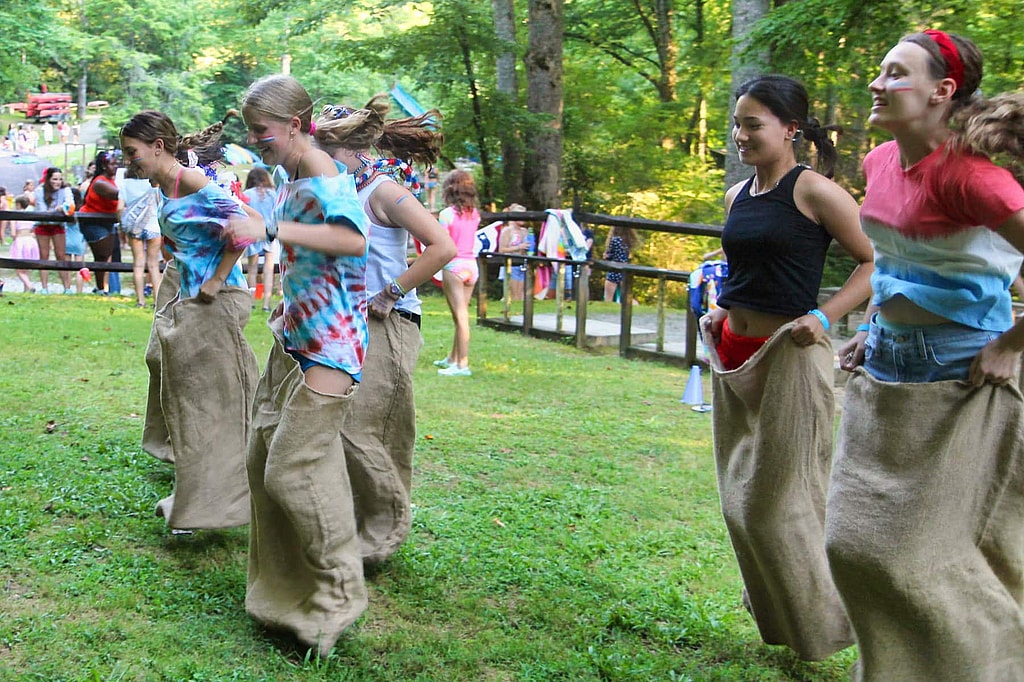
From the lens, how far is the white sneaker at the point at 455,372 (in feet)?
34.1

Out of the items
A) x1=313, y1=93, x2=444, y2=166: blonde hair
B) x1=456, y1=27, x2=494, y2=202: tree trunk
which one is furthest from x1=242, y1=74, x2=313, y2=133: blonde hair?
x1=456, y1=27, x2=494, y2=202: tree trunk

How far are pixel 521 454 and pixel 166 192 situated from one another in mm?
3124

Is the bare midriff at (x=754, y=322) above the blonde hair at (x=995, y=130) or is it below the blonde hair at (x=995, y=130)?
below

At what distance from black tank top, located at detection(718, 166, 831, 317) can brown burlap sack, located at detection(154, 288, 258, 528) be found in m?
2.50

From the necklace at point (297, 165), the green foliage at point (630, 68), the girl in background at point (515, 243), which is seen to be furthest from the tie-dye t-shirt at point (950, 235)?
the girl in background at point (515, 243)

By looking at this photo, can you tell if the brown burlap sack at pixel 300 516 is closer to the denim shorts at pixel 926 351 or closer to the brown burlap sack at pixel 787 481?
the brown burlap sack at pixel 787 481

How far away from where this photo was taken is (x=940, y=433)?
10.2 ft

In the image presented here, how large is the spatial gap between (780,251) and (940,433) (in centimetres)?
102

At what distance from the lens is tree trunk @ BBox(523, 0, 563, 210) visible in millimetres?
18750

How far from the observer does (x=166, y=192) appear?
5266 mm

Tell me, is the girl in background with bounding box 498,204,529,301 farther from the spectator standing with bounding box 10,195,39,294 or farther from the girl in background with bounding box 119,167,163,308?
the spectator standing with bounding box 10,195,39,294

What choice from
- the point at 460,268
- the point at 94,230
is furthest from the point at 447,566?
the point at 94,230

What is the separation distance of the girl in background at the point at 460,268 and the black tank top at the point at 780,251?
6.43 meters

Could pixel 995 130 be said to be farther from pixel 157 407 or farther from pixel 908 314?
pixel 157 407
